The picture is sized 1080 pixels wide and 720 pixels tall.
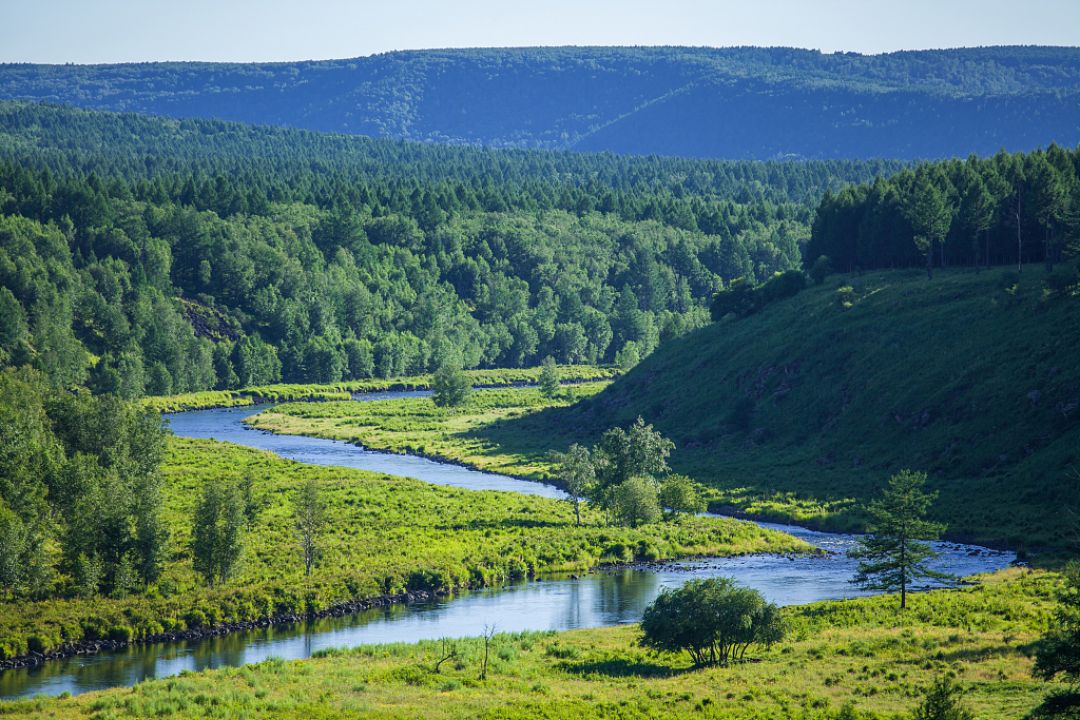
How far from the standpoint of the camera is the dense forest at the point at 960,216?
135000 millimetres

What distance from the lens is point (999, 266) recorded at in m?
143

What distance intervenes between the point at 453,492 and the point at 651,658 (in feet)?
172

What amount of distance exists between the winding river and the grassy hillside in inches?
358

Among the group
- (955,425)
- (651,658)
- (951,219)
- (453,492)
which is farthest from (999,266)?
(651,658)

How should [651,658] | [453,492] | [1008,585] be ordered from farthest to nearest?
[453,492] < [1008,585] < [651,658]

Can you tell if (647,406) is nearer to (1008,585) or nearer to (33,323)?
(1008,585)

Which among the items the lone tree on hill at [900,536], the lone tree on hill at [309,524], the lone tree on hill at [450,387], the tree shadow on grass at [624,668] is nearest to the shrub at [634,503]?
the lone tree on hill at [309,524]

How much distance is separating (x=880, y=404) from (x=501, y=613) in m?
56.8

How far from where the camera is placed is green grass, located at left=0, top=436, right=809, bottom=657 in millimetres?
73625

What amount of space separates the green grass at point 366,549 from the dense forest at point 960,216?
187 feet

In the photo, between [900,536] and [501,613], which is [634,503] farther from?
[900,536]

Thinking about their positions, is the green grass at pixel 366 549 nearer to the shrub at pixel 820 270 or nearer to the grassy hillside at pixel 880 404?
the grassy hillside at pixel 880 404

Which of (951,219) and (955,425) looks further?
(951,219)

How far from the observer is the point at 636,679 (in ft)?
201
